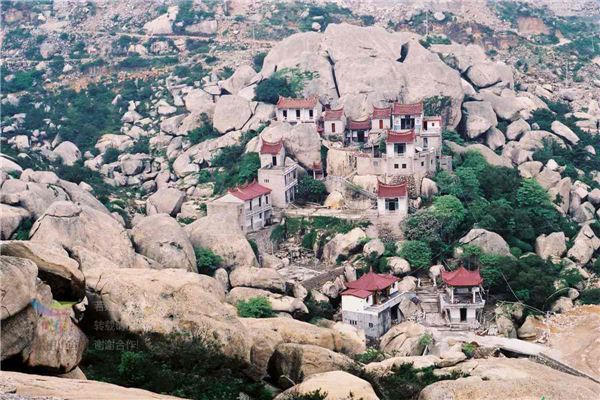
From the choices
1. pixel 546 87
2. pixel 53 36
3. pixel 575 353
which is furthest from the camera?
pixel 53 36

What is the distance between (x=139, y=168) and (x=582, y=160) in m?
26.3

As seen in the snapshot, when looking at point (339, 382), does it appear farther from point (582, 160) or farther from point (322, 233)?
point (582, 160)

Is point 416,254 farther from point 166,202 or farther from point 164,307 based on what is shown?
point 164,307

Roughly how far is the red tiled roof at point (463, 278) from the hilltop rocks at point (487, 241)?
317 cm

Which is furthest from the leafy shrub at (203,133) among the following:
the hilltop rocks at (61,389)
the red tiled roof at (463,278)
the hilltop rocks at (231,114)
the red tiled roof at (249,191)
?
the hilltop rocks at (61,389)

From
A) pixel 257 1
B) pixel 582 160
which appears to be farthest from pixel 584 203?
pixel 257 1

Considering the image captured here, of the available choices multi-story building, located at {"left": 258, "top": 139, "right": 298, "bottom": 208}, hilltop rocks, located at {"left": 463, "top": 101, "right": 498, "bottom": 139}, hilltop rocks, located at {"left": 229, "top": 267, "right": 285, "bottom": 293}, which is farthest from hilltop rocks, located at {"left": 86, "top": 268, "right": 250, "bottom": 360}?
hilltop rocks, located at {"left": 463, "top": 101, "right": 498, "bottom": 139}

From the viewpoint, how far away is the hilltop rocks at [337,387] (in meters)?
19.9

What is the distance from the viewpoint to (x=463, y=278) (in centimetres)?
3788

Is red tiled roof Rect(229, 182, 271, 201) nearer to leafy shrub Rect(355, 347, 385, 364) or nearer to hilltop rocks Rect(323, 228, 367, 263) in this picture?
hilltop rocks Rect(323, 228, 367, 263)

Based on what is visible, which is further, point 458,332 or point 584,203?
point 584,203

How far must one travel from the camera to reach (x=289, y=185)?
151ft

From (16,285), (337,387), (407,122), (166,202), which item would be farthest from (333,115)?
(16,285)

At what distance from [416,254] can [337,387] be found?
840 inches
